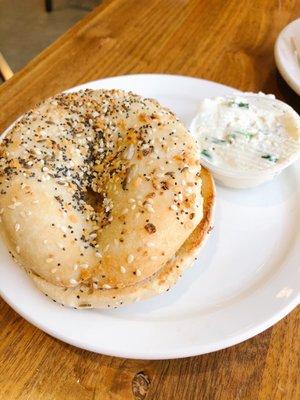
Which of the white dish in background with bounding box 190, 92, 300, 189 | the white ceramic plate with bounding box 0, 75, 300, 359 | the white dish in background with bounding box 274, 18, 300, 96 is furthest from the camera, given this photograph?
the white dish in background with bounding box 274, 18, 300, 96

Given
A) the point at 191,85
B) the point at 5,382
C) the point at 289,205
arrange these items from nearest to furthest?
the point at 5,382, the point at 289,205, the point at 191,85

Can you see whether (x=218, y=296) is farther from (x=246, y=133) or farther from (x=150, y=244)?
(x=246, y=133)

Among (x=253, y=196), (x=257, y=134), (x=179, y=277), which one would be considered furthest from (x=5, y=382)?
(x=257, y=134)

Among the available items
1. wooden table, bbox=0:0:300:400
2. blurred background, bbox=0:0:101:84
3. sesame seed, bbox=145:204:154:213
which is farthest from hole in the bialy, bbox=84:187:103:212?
blurred background, bbox=0:0:101:84

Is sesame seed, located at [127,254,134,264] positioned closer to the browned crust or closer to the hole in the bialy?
the browned crust

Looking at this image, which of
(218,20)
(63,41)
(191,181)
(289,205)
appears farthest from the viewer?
(218,20)

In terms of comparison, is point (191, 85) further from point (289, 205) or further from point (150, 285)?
point (150, 285)

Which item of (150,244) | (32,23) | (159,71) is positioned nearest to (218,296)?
(150,244)
